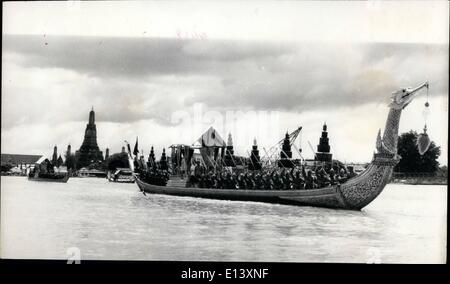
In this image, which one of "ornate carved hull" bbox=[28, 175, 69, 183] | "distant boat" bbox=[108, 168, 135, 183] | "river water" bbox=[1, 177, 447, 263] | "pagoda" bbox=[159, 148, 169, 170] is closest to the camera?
"river water" bbox=[1, 177, 447, 263]

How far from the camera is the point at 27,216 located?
24.2 feet

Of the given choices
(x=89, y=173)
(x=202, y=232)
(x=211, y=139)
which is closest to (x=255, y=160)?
(x=211, y=139)

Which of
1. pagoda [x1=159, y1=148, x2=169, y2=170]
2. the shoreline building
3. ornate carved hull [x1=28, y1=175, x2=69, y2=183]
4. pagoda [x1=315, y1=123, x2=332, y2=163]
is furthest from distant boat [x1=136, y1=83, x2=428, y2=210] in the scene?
ornate carved hull [x1=28, y1=175, x2=69, y2=183]

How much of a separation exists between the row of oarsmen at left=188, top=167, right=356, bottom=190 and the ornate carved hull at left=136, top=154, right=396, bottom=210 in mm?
87

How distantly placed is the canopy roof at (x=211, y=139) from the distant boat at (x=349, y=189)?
1.15 m

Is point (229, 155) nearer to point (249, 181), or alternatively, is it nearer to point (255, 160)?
point (255, 160)

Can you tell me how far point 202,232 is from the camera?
7.38 metres

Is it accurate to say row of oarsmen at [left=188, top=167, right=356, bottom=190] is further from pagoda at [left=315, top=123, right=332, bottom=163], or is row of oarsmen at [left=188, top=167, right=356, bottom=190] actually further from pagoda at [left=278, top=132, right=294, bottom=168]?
pagoda at [left=315, top=123, right=332, bottom=163]

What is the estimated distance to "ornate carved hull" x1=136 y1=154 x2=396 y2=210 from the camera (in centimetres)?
782

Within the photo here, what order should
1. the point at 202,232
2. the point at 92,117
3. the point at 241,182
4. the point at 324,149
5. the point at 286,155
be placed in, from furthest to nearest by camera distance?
the point at 241,182 → the point at 286,155 → the point at 324,149 → the point at 92,117 → the point at 202,232

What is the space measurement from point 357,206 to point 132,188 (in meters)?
3.07

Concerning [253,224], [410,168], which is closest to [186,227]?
[253,224]

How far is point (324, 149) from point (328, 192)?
3.83ft
